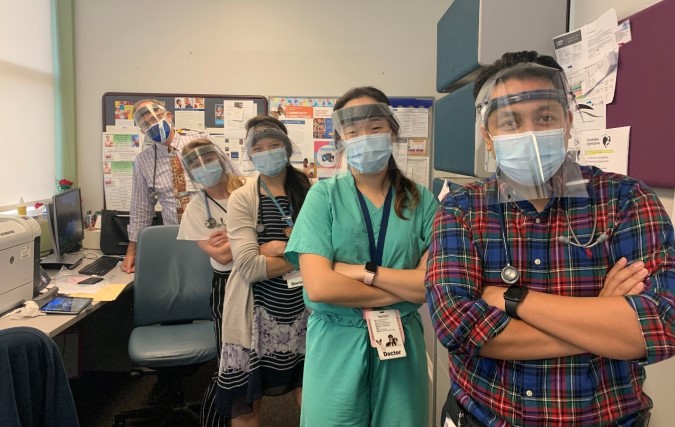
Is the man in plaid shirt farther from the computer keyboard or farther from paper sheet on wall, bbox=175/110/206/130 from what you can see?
paper sheet on wall, bbox=175/110/206/130

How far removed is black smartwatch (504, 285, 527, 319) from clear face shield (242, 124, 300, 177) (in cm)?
119

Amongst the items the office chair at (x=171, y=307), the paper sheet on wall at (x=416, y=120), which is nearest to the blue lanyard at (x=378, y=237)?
the office chair at (x=171, y=307)

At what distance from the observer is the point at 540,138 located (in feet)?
3.26

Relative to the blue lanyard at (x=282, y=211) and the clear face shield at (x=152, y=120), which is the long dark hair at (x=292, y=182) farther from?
the clear face shield at (x=152, y=120)

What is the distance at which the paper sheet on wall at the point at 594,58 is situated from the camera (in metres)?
1.36

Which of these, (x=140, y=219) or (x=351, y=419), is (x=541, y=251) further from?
(x=140, y=219)

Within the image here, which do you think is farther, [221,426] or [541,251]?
[221,426]

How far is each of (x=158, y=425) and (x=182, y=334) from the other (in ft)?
1.82

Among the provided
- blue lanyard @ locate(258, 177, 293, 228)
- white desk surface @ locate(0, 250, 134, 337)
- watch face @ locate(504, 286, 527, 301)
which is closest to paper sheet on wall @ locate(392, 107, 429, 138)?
blue lanyard @ locate(258, 177, 293, 228)

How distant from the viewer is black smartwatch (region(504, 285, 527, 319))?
3.07 feet

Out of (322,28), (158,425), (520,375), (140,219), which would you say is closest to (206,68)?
(322,28)

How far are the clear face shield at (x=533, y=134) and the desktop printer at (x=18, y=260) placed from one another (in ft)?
6.74

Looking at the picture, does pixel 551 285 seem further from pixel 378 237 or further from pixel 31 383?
pixel 31 383

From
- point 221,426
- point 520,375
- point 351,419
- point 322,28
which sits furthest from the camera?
point 322,28
